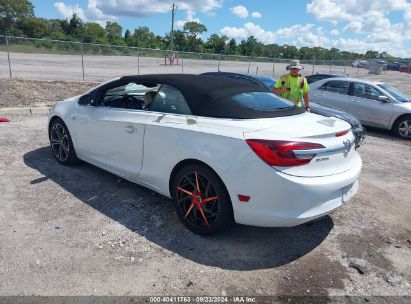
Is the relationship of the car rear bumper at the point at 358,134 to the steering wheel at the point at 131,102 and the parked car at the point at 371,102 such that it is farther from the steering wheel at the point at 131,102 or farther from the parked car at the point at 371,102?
the steering wheel at the point at 131,102

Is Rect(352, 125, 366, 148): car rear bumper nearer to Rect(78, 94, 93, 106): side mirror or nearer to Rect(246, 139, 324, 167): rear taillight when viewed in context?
Rect(246, 139, 324, 167): rear taillight

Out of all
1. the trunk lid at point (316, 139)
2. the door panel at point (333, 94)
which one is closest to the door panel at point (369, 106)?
the door panel at point (333, 94)

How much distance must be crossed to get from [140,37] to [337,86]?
3031 inches

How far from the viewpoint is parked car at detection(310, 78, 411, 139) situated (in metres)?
9.69

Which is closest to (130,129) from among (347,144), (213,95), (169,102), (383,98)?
(169,102)

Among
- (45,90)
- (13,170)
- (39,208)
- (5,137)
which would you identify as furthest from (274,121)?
(45,90)

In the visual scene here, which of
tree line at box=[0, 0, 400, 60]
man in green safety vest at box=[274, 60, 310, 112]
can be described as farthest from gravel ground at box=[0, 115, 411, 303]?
tree line at box=[0, 0, 400, 60]

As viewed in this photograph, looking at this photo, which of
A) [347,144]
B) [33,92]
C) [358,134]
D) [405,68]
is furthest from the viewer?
[405,68]

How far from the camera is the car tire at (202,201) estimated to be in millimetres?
3498

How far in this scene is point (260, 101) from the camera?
408 cm

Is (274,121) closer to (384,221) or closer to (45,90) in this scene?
(384,221)

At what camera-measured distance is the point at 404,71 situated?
57.2 meters

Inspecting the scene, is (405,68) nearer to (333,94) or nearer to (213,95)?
(333,94)

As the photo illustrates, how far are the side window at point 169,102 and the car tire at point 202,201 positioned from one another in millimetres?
666
